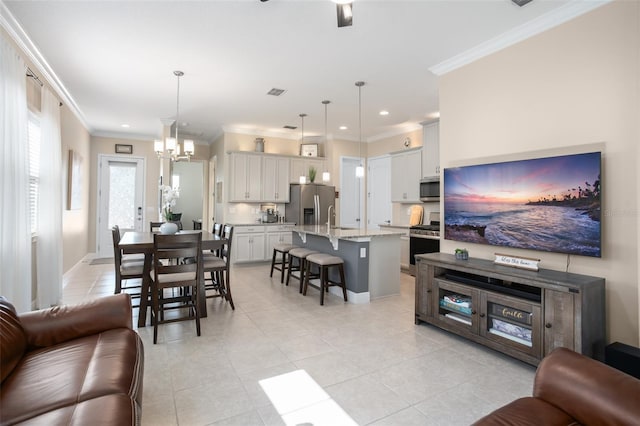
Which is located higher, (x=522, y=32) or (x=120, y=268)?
(x=522, y=32)

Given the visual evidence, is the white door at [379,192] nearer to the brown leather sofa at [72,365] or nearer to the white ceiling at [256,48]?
the white ceiling at [256,48]

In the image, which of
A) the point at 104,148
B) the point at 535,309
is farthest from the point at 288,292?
the point at 104,148

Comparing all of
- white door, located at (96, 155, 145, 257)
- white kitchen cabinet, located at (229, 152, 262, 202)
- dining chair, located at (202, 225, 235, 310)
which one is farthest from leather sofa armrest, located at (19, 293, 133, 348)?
white door, located at (96, 155, 145, 257)

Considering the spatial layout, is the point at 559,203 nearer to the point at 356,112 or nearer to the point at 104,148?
the point at 356,112

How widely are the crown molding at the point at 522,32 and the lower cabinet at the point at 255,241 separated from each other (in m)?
4.37

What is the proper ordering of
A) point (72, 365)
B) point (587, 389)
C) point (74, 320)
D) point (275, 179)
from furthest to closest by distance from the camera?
1. point (275, 179)
2. point (74, 320)
3. point (72, 365)
4. point (587, 389)

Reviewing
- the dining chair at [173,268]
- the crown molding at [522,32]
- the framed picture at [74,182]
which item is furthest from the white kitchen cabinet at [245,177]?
the crown molding at [522,32]

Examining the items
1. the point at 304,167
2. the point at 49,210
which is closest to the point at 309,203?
the point at 304,167

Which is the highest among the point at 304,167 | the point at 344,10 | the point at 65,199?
the point at 344,10

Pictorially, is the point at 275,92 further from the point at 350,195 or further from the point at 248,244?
the point at 350,195

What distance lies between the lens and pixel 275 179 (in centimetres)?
707

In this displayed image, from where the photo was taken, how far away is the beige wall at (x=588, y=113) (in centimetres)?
243

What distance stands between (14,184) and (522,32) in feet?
15.8

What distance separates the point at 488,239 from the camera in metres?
3.24
